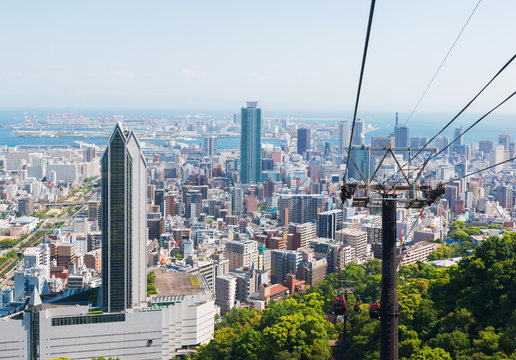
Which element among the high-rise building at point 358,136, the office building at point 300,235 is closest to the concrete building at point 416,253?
the office building at point 300,235

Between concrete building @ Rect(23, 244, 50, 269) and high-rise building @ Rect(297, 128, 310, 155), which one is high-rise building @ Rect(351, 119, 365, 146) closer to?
high-rise building @ Rect(297, 128, 310, 155)

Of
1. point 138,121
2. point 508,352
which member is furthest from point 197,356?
point 138,121

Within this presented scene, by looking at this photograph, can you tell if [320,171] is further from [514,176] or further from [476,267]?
[476,267]

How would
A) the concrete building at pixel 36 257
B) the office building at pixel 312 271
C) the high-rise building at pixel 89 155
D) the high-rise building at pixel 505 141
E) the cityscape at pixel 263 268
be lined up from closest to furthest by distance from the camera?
1. the cityscape at pixel 263 268
2. the office building at pixel 312 271
3. the concrete building at pixel 36 257
4. the high-rise building at pixel 505 141
5. the high-rise building at pixel 89 155

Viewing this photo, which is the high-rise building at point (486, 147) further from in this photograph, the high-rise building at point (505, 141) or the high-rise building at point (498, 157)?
the high-rise building at point (498, 157)

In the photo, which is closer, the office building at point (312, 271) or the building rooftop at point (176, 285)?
the building rooftop at point (176, 285)

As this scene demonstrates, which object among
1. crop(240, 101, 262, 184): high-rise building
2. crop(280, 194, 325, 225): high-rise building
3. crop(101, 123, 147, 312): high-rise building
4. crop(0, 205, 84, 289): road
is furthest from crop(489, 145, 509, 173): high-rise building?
crop(101, 123, 147, 312): high-rise building

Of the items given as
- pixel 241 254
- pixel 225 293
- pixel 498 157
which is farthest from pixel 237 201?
pixel 498 157
